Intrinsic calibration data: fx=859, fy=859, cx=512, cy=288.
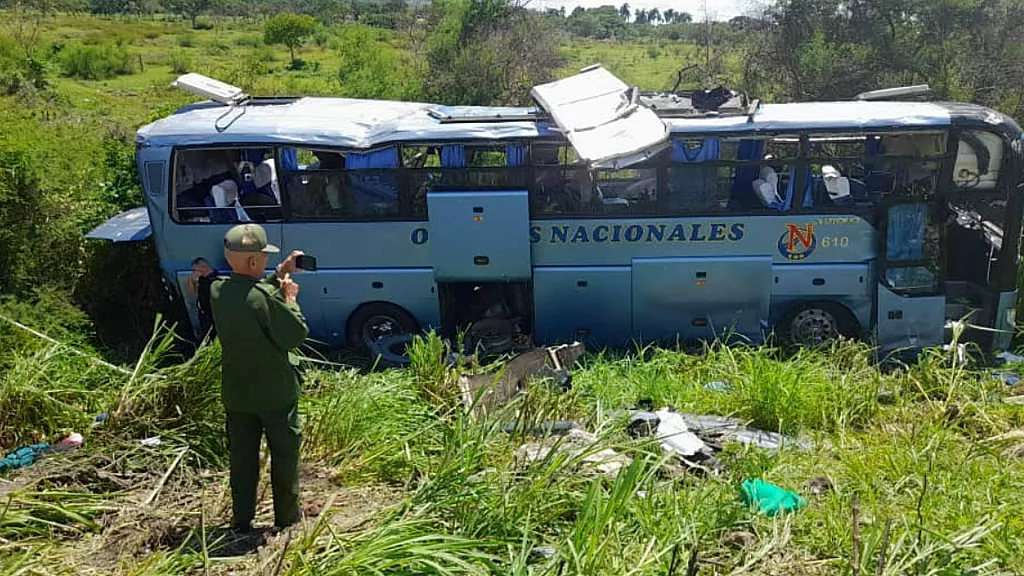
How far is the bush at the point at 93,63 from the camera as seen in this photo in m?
33.2

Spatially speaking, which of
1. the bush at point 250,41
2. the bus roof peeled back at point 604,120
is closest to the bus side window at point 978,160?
the bus roof peeled back at point 604,120

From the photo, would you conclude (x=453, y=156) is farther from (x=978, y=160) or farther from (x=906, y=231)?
(x=978, y=160)

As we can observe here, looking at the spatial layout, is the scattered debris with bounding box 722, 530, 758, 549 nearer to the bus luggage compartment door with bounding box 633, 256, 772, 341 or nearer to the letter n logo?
the bus luggage compartment door with bounding box 633, 256, 772, 341

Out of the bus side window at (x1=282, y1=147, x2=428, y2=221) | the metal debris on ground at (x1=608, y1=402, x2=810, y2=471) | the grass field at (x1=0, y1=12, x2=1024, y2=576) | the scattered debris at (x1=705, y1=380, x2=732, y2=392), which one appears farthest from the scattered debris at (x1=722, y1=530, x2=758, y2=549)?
the bus side window at (x1=282, y1=147, x2=428, y2=221)

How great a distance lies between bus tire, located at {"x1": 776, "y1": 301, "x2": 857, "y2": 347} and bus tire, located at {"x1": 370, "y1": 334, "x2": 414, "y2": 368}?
384 centimetres

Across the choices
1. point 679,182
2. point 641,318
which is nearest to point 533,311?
point 641,318

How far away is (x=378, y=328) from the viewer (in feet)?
30.0

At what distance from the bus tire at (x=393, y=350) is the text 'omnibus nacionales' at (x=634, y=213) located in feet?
0.52

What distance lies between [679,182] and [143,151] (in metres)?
5.39

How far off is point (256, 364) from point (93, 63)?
33.9 metres

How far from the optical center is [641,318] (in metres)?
8.91

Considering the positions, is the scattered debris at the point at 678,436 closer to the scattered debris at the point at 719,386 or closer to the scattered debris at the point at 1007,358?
the scattered debris at the point at 719,386

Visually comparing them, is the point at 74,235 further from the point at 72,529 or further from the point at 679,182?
the point at 679,182

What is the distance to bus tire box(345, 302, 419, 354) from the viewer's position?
9.02m
